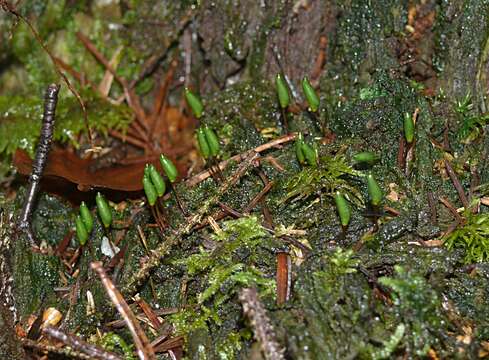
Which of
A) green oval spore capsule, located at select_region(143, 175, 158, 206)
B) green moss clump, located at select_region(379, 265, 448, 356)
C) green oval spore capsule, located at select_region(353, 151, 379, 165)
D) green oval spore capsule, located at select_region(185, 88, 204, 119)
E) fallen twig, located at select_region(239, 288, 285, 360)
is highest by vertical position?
green oval spore capsule, located at select_region(185, 88, 204, 119)

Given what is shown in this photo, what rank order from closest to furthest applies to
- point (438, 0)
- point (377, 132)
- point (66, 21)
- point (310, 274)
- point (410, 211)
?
point (310, 274) < point (410, 211) < point (377, 132) < point (438, 0) < point (66, 21)

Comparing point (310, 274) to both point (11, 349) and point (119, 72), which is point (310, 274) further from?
point (119, 72)

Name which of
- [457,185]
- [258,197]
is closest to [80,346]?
[258,197]

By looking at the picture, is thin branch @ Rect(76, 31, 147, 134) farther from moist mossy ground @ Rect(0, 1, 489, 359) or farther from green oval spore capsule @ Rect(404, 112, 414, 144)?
green oval spore capsule @ Rect(404, 112, 414, 144)

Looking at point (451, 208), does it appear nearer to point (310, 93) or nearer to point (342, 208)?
point (342, 208)

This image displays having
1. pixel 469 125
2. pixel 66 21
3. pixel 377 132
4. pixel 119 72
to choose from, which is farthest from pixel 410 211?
pixel 66 21

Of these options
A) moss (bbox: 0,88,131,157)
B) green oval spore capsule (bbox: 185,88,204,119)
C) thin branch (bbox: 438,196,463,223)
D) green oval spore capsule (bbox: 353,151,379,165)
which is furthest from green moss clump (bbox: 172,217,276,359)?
moss (bbox: 0,88,131,157)

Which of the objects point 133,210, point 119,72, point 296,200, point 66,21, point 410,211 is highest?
point 66,21
